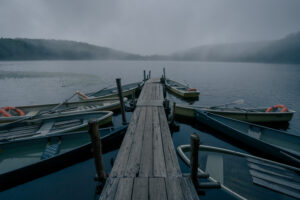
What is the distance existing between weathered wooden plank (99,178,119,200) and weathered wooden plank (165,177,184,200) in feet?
4.40

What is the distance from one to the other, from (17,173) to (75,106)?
799 centimetres

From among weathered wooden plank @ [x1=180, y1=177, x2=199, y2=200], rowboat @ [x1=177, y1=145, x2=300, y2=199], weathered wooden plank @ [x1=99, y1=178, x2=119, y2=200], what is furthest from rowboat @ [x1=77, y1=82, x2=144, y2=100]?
weathered wooden plank @ [x1=180, y1=177, x2=199, y2=200]

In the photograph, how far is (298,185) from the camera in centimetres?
514

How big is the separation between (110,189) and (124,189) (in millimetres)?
359

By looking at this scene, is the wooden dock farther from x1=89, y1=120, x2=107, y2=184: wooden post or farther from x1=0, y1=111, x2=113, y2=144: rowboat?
x1=0, y1=111, x2=113, y2=144: rowboat

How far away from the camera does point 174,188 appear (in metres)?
3.44

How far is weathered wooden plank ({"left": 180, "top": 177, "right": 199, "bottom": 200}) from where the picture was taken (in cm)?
323

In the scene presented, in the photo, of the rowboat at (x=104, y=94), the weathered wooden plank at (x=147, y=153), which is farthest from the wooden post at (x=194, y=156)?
the rowboat at (x=104, y=94)

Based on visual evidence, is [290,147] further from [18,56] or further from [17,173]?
[18,56]

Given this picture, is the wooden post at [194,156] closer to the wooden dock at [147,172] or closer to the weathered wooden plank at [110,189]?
the wooden dock at [147,172]

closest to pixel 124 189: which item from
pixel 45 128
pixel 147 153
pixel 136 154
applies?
pixel 136 154

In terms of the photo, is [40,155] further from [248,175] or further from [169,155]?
[248,175]

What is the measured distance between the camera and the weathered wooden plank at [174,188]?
322 cm

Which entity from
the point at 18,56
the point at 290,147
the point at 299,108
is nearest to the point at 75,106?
the point at 290,147
